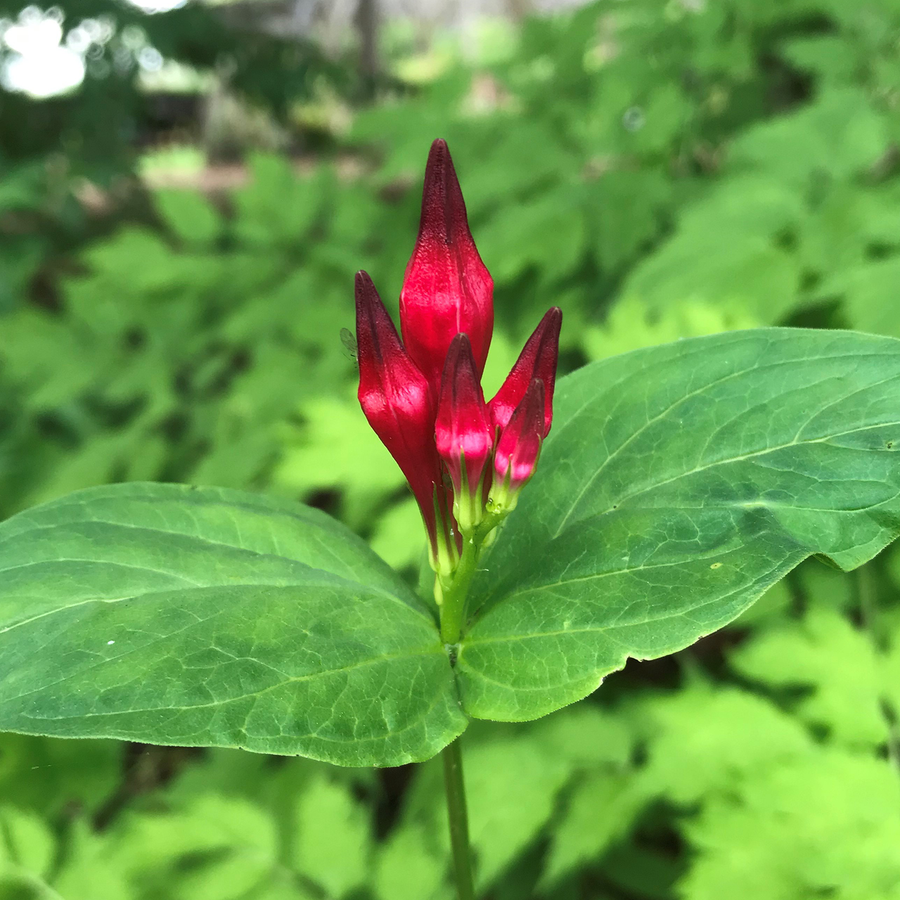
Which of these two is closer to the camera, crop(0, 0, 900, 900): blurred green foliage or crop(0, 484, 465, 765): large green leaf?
crop(0, 484, 465, 765): large green leaf

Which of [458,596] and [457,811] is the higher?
[458,596]

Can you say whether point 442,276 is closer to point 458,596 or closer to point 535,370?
point 535,370

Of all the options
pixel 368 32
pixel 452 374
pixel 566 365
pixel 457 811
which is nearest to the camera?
pixel 452 374

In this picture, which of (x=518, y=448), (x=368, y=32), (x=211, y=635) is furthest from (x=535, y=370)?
(x=368, y=32)

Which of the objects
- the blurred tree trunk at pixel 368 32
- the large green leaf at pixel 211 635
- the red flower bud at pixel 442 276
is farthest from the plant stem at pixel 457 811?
the blurred tree trunk at pixel 368 32

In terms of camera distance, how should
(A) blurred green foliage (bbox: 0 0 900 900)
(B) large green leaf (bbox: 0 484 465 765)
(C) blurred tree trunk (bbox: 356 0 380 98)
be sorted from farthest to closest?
(C) blurred tree trunk (bbox: 356 0 380 98), (A) blurred green foliage (bbox: 0 0 900 900), (B) large green leaf (bbox: 0 484 465 765)

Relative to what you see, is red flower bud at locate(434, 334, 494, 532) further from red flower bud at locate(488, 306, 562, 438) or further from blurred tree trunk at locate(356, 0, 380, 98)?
blurred tree trunk at locate(356, 0, 380, 98)

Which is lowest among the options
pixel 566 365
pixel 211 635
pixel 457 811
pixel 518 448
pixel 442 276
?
pixel 457 811

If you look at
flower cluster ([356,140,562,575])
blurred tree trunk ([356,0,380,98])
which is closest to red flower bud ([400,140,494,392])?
flower cluster ([356,140,562,575])
